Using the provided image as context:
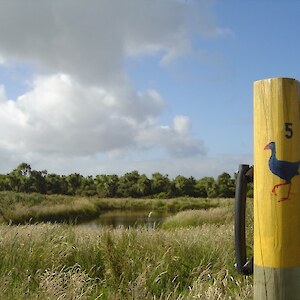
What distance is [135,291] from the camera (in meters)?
3.16

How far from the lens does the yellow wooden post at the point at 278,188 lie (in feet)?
5.13

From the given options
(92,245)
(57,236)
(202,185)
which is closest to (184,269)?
(92,245)

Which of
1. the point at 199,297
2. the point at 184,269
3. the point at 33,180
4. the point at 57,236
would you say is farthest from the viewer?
the point at 33,180

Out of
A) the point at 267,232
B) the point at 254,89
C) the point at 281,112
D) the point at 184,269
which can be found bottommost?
the point at 184,269

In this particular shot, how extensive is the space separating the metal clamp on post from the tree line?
1811 inches

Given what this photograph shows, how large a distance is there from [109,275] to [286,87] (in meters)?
3.72

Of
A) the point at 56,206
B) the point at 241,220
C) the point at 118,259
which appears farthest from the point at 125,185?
the point at 241,220

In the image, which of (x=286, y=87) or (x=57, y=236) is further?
(x=57, y=236)

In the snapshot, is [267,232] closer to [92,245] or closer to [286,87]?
[286,87]

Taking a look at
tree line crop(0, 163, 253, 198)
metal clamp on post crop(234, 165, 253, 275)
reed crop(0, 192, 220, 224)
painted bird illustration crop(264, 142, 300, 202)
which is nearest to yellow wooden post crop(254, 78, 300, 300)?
painted bird illustration crop(264, 142, 300, 202)

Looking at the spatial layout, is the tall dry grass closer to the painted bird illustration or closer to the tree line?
the painted bird illustration

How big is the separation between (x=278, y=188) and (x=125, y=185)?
53.3m

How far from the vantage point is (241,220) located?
1759 millimetres

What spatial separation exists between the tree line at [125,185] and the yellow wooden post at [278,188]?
4615 centimetres
